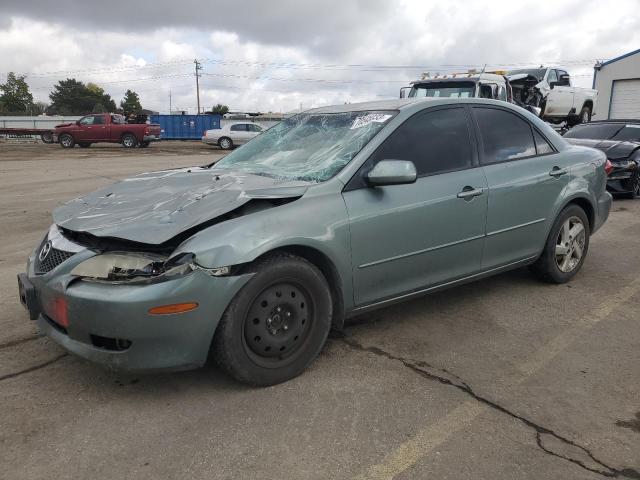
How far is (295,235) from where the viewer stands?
2965 mm

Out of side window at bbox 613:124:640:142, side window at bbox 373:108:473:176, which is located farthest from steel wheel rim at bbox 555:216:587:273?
side window at bbox 613:124:640:142

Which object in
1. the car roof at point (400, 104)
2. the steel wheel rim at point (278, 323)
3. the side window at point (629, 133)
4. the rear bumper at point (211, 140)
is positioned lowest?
the steel wheel rim at point (278, 323)

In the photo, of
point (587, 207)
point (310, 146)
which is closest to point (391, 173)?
point (310, 146)

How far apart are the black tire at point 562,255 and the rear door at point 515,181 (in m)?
0.17

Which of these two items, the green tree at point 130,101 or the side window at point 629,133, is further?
the green tree at point 130,101

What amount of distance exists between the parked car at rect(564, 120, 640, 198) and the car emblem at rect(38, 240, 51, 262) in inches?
338

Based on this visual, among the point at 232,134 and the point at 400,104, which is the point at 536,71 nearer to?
the point at 232,134

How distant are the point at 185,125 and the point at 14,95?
59.1 meters

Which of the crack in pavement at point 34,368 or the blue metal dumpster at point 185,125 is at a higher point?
the blue metal dumpster at point 185,125

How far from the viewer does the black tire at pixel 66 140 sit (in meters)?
26.8

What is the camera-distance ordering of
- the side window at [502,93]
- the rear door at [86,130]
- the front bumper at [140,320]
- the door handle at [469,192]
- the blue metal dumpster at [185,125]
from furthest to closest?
the blue metal dumpster at [185,125] → the rear door at [86,130] → the side window at [502,93] → the door handle at [469,192] → the front bumper at [140,320]

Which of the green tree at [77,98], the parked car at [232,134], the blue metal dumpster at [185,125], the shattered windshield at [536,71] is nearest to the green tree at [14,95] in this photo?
the green tree at [77,98]

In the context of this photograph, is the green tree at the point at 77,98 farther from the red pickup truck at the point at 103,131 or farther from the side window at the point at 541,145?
the side window at the point at 541,145

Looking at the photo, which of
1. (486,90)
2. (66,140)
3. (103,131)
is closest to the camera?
(486,90)
